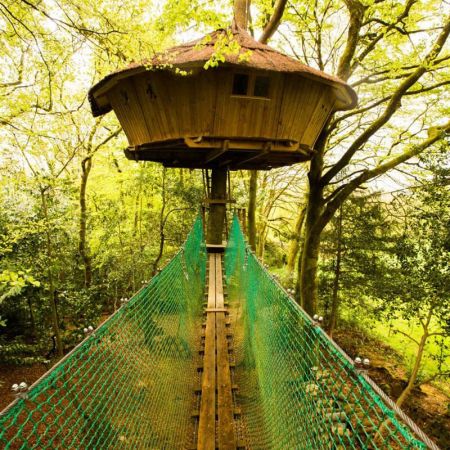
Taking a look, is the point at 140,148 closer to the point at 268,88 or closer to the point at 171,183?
the point at 268,88

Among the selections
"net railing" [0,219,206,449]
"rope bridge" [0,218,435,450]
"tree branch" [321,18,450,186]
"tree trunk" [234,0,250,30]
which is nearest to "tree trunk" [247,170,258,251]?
"tree branch" [321,18,450,186]

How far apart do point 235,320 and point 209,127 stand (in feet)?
10.3

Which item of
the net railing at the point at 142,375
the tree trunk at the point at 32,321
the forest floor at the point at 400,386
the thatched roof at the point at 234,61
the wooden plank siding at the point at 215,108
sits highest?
the thatched roof at the point at 234,61

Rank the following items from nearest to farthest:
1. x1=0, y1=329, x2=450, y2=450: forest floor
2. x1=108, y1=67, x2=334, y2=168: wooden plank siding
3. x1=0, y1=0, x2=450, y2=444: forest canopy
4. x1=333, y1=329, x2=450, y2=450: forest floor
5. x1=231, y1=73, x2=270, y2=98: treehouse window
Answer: x1=0, y1=0, x2=450, y2=444: forest canopy
x1=108, y1=67, x2=334, y2=168: wooden plank siding
x1=231, y1=73, x2=270, y2=98: treehouse window
x1=0, y1=329, x2=450, y2=450: forest floor
x1=333, y1=329, x2=450, y2=450: forest floor

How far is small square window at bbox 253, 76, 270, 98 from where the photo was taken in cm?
538

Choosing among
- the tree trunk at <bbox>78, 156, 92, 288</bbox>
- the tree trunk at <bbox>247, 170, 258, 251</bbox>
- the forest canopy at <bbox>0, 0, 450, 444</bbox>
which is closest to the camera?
the forest canopy at <bbox>0, 0, 450, 444</bbox>

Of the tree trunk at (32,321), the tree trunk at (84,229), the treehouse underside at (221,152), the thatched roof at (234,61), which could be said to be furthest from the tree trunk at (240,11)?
the tree trunk at (32,321)

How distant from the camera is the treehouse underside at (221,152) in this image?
5.52 meters

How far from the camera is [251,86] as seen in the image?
5332 mm

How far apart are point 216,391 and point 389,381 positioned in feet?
25.2

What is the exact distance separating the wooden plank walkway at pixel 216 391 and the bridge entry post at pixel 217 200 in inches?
129

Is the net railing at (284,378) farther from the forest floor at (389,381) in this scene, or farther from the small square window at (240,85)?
the forest floor at (389,381)

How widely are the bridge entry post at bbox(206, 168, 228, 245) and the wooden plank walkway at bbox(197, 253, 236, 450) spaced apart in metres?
3.27

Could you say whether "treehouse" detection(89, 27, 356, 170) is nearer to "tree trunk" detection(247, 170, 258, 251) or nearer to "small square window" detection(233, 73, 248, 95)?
"small square window" detection(233, 73, 248, 95)
